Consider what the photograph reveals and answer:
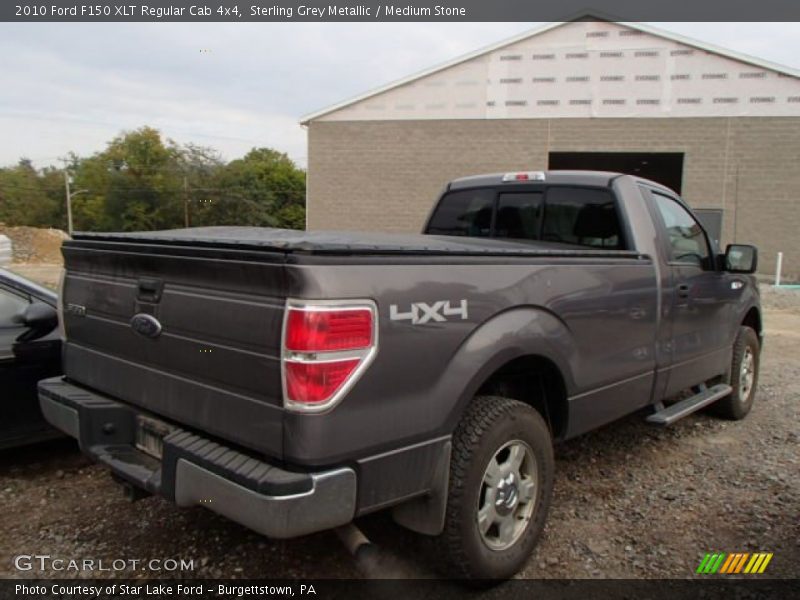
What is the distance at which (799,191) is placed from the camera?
20.4 meters

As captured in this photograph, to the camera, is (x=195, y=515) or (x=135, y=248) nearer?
(x=135, y=248)

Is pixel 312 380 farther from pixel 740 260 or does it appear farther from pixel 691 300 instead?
pixel 740 260

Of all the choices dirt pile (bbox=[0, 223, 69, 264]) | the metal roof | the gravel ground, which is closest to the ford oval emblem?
the gravel ground

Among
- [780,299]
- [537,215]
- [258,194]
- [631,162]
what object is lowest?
[780,299]

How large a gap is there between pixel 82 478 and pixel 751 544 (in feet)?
13.0

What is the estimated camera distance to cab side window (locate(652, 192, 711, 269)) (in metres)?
4.43

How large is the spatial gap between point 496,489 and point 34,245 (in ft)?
126

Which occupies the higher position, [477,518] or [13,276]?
[13,276]

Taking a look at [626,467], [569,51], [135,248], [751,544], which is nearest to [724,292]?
[626,467]

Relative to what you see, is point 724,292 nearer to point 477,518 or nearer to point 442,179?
point 477,518

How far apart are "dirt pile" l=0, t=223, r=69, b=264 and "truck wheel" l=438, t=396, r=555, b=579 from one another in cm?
3398

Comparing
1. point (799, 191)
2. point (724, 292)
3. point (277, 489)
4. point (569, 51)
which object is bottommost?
point (277, 489)

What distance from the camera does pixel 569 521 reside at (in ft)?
11.8

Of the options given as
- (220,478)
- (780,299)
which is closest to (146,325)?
(220,478)
